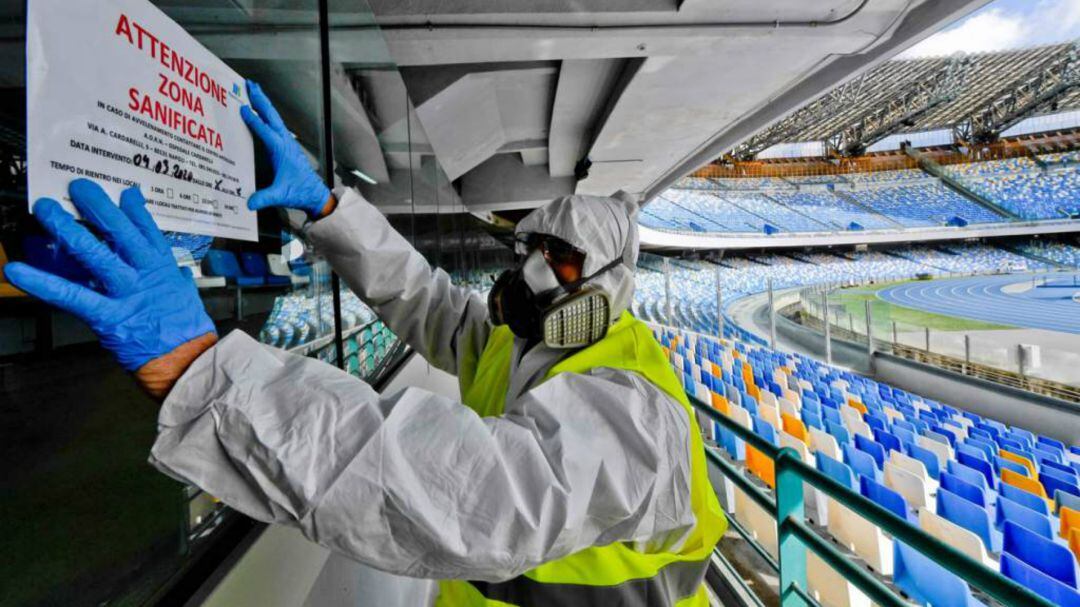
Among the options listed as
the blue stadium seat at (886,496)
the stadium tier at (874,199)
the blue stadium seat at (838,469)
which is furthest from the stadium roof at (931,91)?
the blue stadium seat at (886,496)

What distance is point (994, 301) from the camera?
26.2 metres

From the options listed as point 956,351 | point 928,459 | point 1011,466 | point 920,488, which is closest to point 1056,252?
point 956,351

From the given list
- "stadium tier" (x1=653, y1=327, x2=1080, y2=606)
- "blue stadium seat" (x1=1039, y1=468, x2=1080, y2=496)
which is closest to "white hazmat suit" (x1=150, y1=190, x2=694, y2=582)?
"stadium tier" (x1=653, y1=327, x2=1080, y2=606)

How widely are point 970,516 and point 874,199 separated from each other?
39.5m

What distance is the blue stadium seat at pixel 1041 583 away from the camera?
240cm

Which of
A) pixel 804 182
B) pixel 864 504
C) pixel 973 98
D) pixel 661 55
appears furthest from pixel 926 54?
pixel 864 504

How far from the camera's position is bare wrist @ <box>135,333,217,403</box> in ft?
2.34

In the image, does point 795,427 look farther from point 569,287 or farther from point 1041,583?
point 569,287

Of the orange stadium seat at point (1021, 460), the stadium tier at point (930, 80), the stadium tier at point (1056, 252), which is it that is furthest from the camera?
the stadium tier at point (1056, 252)

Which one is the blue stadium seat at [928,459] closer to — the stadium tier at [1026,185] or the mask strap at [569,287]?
the mask strap at [569,287]

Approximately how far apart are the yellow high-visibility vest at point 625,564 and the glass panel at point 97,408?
658mm

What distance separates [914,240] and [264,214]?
42755 millimetres

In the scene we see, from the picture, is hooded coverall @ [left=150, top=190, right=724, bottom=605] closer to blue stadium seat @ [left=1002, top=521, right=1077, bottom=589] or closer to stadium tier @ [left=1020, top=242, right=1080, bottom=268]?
Result: blue stadium seat @ [left=1002, top=521, right=1077, bottom=589]

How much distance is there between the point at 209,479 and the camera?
2.31 ft
